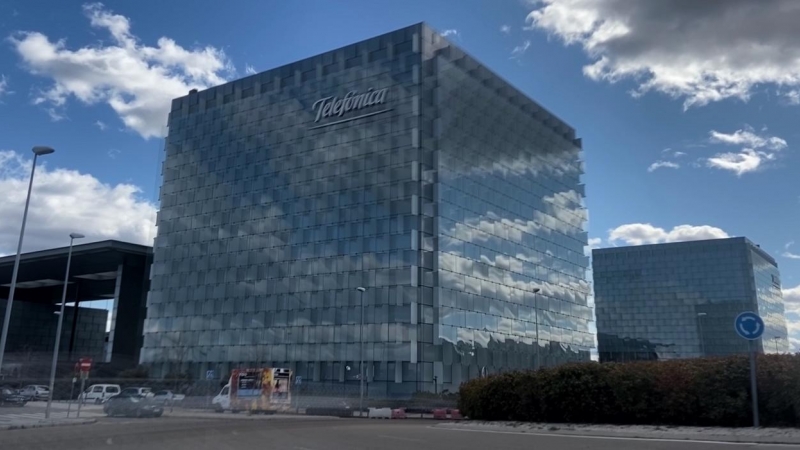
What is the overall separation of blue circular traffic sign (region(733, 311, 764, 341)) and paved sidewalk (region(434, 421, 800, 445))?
222 cm

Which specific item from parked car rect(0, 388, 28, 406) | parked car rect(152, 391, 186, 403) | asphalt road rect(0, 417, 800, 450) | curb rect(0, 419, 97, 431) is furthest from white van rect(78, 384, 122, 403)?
asphalt road rect(0, 417, 800, 450)

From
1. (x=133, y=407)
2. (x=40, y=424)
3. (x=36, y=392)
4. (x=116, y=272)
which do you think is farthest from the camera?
(x=116, y=272)

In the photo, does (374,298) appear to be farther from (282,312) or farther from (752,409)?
(752,409)

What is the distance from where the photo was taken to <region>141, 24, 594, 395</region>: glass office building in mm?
57688

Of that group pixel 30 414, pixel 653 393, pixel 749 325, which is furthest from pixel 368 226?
pixel 749 325

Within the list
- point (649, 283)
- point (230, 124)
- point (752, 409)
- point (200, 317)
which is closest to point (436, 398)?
point (200, 317)

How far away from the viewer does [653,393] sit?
19.0 metres

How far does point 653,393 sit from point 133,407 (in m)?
27.5

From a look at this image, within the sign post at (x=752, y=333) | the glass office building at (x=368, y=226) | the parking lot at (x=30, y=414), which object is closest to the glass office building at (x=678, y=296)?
the glass office building at (x=368, y=226)

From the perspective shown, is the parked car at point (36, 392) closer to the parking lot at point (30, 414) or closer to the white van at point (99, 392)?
the white van at point (99, 392)

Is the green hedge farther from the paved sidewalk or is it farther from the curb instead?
the curb

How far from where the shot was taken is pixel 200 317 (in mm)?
70312

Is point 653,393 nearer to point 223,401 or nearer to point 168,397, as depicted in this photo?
point 168,397

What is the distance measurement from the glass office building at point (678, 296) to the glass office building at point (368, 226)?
202 ft
